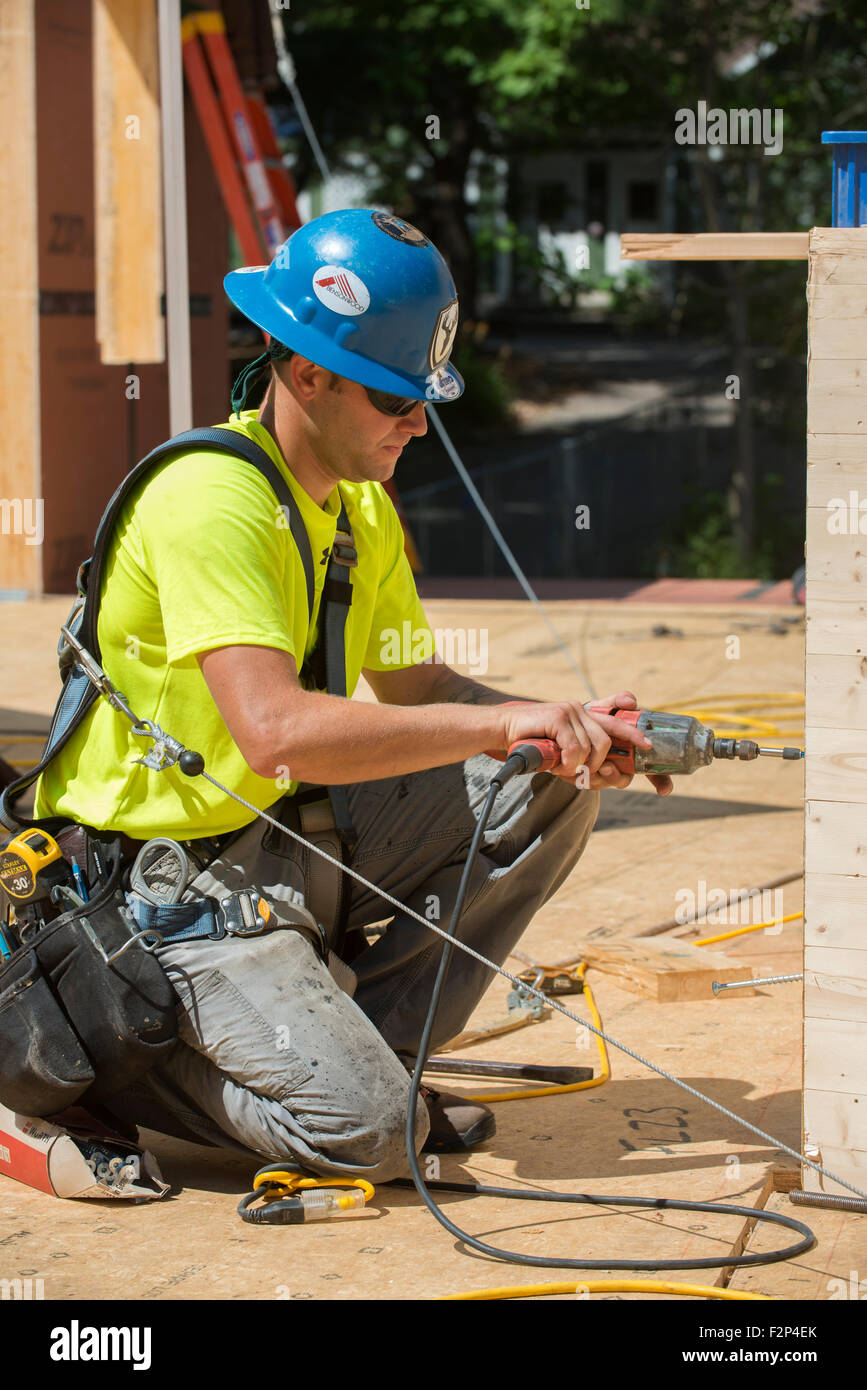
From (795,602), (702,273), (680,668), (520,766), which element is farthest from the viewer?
(702,273)

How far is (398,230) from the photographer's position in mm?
2855

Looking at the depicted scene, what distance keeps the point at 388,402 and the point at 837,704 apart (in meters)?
0.98

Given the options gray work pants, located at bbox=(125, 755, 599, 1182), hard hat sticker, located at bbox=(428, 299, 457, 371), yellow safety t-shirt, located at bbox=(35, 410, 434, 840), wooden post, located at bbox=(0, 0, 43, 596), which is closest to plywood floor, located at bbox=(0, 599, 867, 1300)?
gray work pants, located at bbox=(125, 755, 599, 1182)

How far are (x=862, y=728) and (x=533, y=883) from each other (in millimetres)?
800

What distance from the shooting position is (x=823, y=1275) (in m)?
2.45

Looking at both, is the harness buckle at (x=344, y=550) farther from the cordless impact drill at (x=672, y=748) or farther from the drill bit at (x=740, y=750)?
the drill bit at (x=740, y=750)

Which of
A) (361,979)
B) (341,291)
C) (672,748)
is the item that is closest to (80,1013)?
(361,979)

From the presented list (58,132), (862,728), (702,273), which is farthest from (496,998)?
(702,273)

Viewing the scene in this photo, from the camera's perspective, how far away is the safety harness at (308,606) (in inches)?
110

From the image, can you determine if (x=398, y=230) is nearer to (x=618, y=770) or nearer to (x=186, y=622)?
(x=186, y=622)

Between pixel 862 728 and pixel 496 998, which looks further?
pixel 496 998

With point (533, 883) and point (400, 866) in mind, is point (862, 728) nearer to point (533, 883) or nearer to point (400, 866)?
point (533, 883)

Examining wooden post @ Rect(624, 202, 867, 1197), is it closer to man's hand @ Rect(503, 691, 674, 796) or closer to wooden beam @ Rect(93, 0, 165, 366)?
man's hand @ Rect(503, 691, 674, 796)

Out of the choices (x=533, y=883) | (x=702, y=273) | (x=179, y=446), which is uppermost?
(x=702, y=273)
